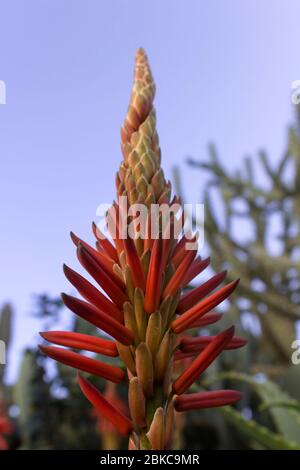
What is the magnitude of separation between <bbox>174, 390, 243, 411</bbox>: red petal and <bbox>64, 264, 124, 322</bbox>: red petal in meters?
0.10

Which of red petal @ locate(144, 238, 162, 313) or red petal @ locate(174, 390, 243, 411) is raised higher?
red petal @ locate(144, 238, 162, 313)

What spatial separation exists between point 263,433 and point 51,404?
4.77ft

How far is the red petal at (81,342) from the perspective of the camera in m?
0.54

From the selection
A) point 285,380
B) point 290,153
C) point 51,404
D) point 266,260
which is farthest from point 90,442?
point 290,153

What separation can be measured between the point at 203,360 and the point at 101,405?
4.0 inches

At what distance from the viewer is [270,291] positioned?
383cm

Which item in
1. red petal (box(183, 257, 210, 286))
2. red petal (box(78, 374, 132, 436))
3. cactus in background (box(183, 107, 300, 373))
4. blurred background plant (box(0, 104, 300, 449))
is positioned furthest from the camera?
cactus in background (box(183, 107, 300, 373))

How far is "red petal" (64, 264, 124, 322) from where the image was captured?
520 mm

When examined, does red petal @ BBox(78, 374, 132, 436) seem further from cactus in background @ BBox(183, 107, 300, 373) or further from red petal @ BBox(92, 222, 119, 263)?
cactus in background @ BBox(183, 107, 300, 373)

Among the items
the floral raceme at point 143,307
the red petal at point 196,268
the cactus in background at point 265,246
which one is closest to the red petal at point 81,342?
the floral raceme at point 143,307

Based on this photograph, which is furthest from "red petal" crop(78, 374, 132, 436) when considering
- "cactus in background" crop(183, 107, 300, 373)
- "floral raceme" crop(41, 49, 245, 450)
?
"cactus in background" crop(183, 107, 300, 373)

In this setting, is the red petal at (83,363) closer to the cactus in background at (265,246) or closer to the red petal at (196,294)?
the red petal at (196,294)

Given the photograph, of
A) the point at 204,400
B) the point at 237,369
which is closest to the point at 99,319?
the point at 204,400

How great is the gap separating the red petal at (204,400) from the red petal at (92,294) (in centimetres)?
10
